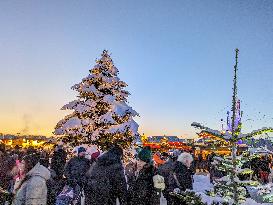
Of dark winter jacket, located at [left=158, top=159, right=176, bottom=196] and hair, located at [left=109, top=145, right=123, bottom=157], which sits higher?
hair, located at [left=109, top=145, right=123, bottom=157]

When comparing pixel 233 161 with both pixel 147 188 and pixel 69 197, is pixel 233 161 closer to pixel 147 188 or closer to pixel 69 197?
pixel 147 188

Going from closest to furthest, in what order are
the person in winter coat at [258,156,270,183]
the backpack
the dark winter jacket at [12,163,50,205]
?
the dark winter jacket at [12,163,50,205] → the backpack → the person in winter coat at [258,156,270,183]

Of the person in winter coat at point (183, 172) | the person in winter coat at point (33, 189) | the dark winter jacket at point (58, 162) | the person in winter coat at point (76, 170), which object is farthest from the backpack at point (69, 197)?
the dark winter jacket at point (58, 162)

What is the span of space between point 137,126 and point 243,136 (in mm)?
15199

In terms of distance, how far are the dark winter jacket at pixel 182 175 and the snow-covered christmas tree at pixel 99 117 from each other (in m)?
9.45

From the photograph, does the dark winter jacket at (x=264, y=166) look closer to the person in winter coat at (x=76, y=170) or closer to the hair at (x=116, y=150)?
the person in winter coat at (x=76, y=170)

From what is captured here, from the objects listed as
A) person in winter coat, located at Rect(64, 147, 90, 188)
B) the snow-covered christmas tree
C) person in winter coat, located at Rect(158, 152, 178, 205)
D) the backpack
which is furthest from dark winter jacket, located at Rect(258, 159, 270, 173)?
the backpack

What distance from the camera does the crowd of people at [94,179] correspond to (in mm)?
5863

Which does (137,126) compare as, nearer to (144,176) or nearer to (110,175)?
(144,176)

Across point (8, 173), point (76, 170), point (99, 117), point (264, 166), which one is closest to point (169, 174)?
point (76, 170)

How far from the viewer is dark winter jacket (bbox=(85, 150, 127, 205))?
22.6 ft

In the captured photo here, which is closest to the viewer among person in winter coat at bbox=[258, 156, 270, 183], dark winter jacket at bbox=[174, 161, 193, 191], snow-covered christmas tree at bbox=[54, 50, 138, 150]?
dark winter jacket at bbox=[174, 161, 193, 191]

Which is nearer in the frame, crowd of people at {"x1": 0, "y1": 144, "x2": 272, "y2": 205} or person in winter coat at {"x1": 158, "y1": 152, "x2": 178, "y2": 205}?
crowd of people at {"x1": 0, "y1": 144, "x2": 272, "y2": 205}

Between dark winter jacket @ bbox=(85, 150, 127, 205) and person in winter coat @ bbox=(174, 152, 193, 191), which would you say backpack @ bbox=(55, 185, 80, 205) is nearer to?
person in winter coat @ bbox=(174, 152, 193, 191)
